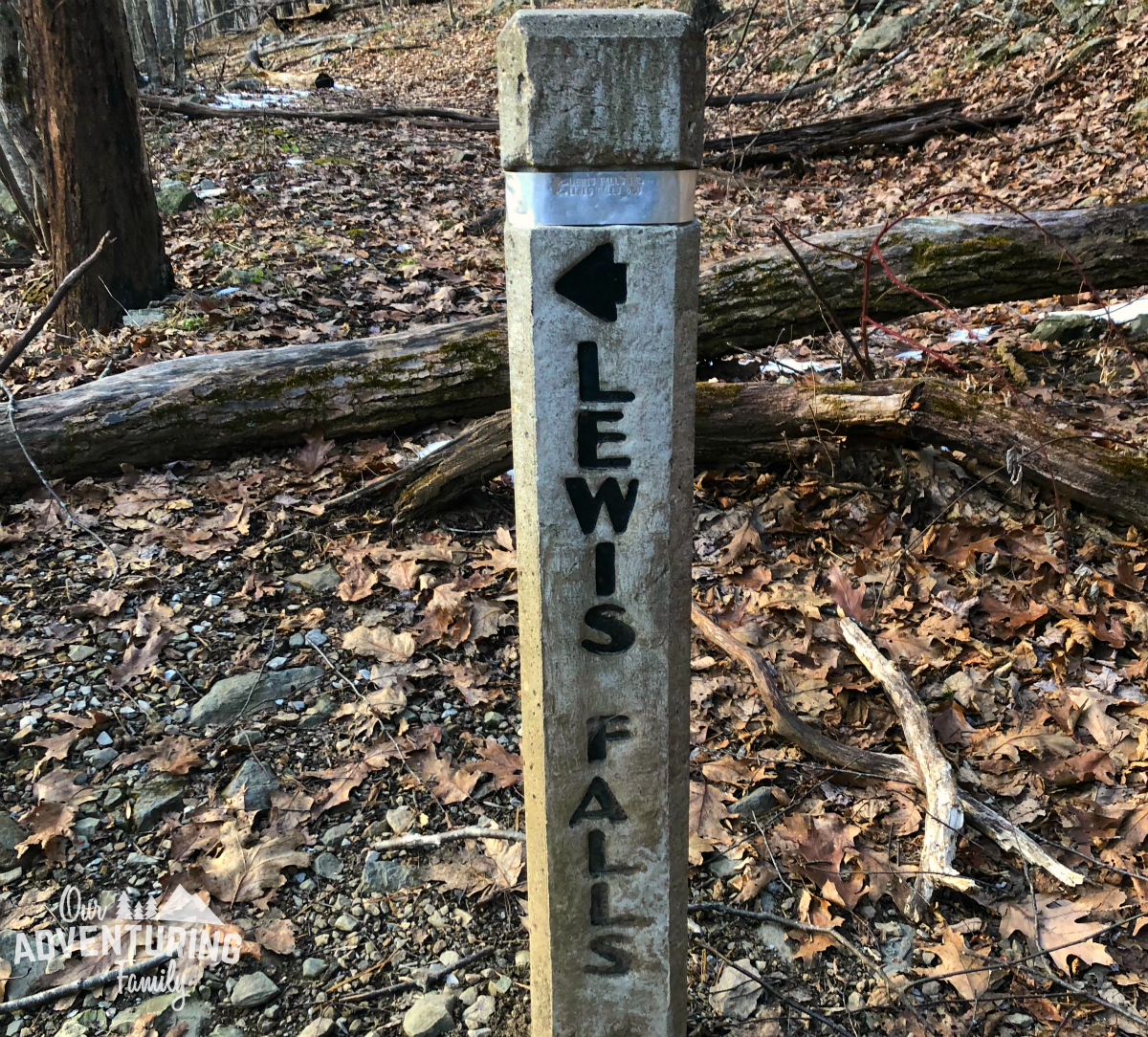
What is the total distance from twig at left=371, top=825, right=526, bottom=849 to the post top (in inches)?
83.3

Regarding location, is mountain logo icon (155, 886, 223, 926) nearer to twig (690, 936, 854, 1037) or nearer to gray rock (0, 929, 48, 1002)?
gray rock (0, 929, 48, 1002)

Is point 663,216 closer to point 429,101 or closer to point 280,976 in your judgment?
point 280,976

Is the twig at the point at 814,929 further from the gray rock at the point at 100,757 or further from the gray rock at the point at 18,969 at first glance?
the gray rock at the point at 100,757

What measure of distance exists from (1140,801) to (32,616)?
4.33 meters

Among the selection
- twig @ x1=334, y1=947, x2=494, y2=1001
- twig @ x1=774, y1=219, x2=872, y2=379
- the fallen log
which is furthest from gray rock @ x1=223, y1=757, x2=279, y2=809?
the fallen log

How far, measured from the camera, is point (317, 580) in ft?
12.7

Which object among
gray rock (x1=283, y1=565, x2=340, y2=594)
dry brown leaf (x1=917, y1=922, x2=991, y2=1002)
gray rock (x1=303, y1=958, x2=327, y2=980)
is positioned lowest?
dry brown leaf (x1=917, y1=922, x2=991, y2=1002)

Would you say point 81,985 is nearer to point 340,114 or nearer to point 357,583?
point 357,583

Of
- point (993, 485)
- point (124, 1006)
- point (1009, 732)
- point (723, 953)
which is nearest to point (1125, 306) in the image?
point (993, 485)

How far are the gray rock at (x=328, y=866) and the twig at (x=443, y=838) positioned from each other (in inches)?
4.8

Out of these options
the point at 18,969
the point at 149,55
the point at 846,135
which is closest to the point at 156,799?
the point at 18,969

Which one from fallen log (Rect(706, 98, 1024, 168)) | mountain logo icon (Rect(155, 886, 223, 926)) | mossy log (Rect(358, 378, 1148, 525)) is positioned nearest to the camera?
mountain logo icon (Rect(155, 886, 223, 926))

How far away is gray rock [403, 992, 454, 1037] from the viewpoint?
233cm

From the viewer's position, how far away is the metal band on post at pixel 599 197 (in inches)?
61.6
